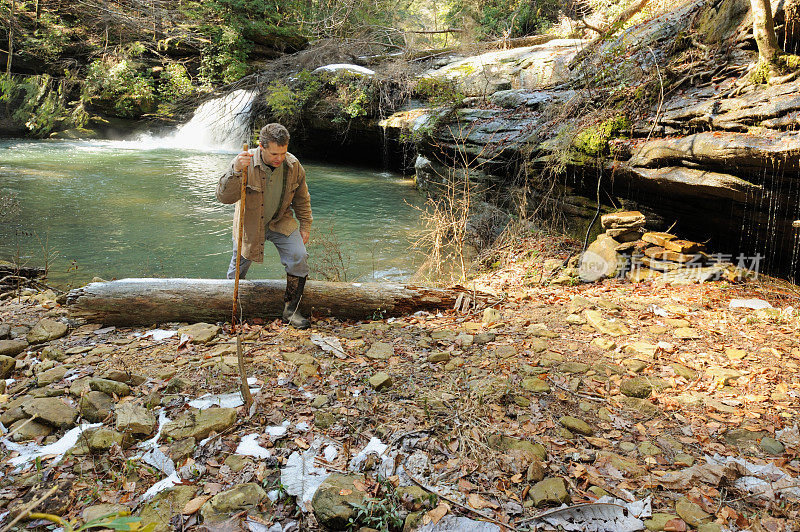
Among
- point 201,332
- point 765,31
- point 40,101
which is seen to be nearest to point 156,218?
point 201,332

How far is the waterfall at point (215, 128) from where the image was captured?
1805cm

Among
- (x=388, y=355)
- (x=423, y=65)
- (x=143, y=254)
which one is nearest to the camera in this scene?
(x=388, y=355)

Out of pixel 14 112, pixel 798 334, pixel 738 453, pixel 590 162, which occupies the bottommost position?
pixel 738 453

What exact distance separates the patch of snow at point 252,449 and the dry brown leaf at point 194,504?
0.39 meters

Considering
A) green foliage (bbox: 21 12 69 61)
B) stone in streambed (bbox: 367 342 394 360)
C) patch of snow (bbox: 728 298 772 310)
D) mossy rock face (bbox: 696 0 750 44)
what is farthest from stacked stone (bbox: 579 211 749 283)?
green foliage (bbox: 21 12 69 61)

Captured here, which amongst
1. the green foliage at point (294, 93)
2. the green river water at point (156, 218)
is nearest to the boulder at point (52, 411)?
the green river water at point (156, 218)

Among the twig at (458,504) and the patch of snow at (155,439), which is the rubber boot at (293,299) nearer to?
the patch of snow at (155,439)

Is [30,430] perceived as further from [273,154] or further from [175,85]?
[175,85]

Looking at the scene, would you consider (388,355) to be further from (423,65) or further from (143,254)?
(423,65)

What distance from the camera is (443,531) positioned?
2387mm

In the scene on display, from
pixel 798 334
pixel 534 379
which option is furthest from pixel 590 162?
pixel 534 379

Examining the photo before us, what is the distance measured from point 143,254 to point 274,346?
5.10 metres

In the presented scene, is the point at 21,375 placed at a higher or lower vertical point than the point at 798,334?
lower

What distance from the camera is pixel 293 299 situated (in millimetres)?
4953
